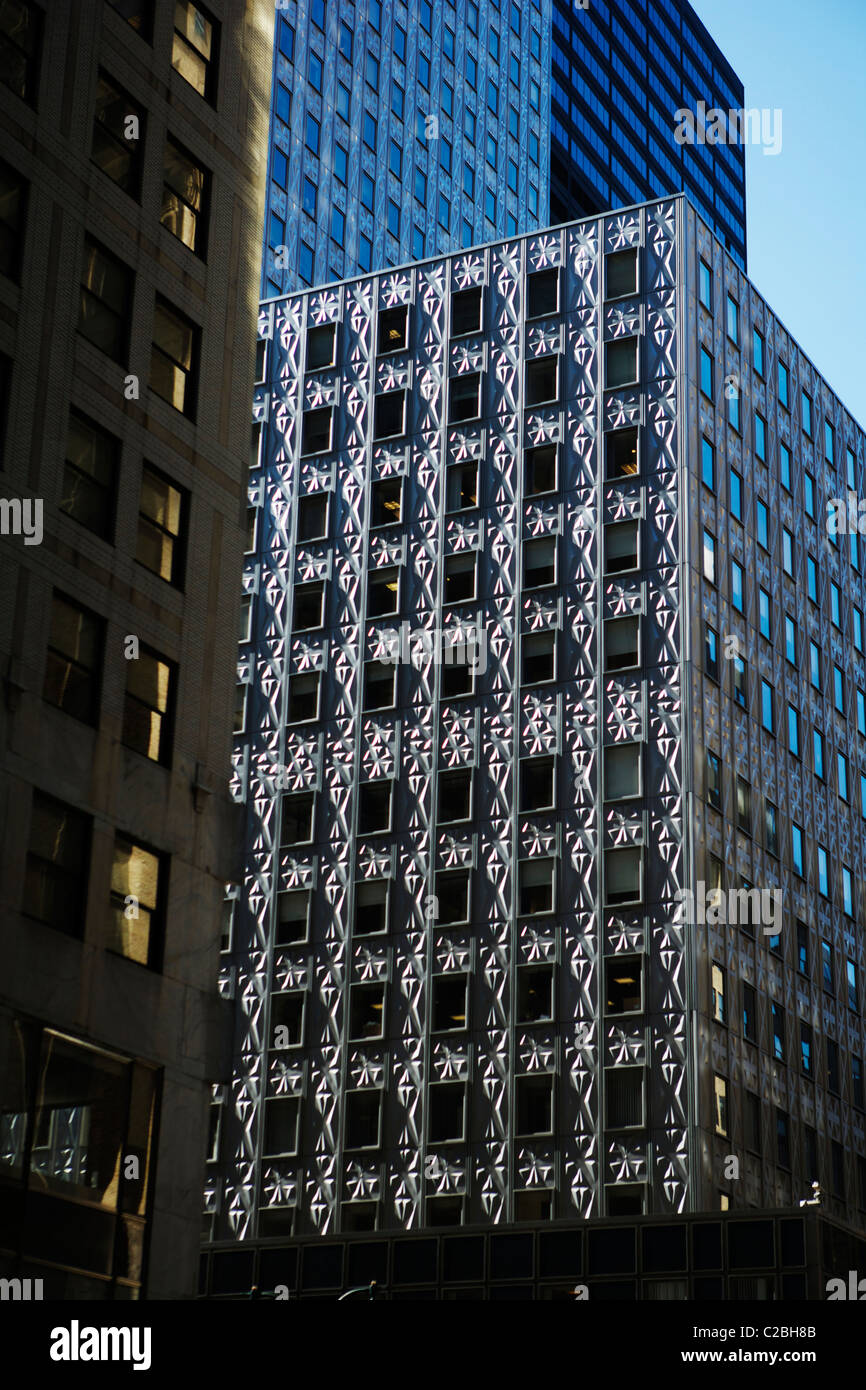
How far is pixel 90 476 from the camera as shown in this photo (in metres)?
37.0

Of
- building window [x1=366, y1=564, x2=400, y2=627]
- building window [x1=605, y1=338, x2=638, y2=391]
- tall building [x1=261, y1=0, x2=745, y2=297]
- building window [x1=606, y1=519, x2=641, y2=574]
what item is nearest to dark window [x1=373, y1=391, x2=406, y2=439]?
building window [x1=366, y1=564, x2=400, y2=627]

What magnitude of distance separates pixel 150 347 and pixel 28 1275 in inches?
702

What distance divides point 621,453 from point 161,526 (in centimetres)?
3767

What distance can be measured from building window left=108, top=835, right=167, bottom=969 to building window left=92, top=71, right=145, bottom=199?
13254 millimetres

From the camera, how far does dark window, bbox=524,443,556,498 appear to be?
74750 millimetres

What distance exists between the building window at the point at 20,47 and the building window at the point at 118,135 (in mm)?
1772

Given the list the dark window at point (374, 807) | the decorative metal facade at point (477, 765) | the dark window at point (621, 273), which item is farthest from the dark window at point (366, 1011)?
the dark window at point (621, 273)

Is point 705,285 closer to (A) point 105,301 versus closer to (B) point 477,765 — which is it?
(B) point 477,765

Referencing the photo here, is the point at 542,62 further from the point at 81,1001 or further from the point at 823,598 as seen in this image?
the point at 81,1001

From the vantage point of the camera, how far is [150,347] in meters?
39.2

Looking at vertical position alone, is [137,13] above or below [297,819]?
above

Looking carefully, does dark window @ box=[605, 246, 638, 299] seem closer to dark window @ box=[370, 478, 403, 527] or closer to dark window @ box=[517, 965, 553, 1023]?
dark window @ box=[370, 478, 403, 527]

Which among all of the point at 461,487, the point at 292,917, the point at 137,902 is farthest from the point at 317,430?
the point at 137,902

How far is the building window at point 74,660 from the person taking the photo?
115ft
